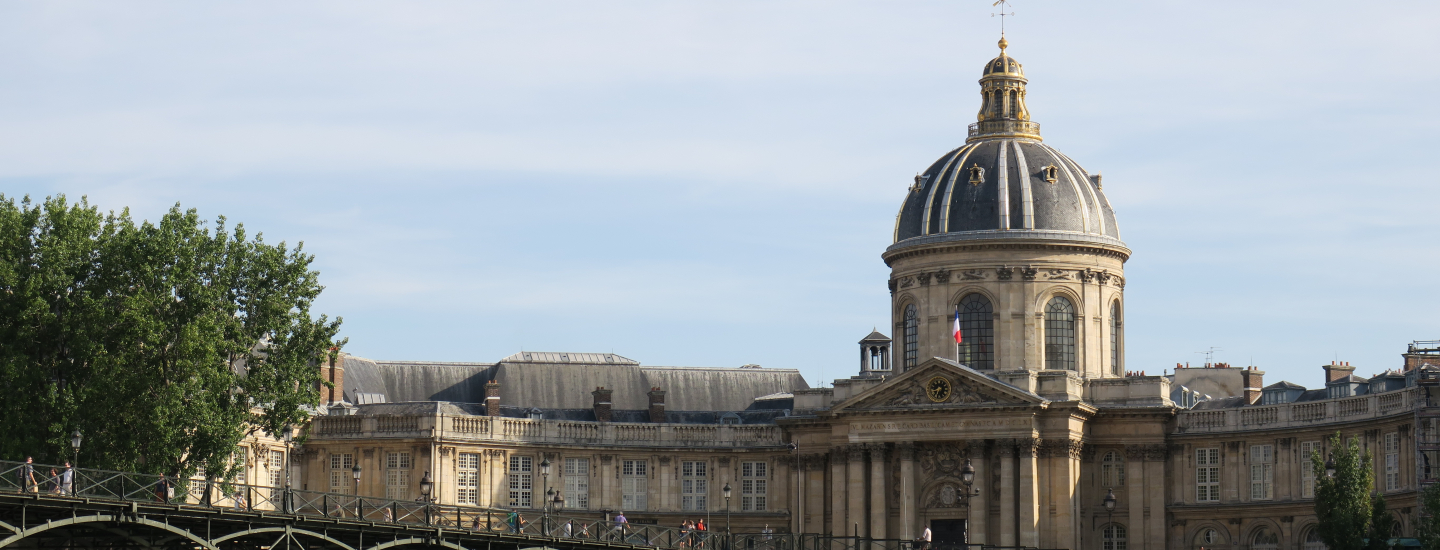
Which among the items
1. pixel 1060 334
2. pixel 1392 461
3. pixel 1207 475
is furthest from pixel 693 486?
pixel 1392 461

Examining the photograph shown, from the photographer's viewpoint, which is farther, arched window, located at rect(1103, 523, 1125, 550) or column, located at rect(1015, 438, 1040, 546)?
arched window, located at rect(1103, 523, 1125, 550)

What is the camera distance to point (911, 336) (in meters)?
108

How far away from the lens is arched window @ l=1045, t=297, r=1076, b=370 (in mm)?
104875

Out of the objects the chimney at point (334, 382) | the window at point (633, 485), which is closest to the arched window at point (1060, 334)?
the window at point (633, 485)

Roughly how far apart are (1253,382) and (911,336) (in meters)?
15.4

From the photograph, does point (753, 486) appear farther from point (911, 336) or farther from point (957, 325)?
point (957, 325)

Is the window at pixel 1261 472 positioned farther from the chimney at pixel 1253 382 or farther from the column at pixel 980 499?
the column at pixel 980 499

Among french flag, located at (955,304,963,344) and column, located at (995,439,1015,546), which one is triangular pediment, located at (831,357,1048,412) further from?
french flag, located at (955,304,963,344)

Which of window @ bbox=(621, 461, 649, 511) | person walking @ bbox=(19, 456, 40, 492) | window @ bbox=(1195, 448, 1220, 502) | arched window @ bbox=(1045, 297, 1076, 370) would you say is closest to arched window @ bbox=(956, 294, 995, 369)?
arched window @ bbox=(1045, 297, 1076, 370)

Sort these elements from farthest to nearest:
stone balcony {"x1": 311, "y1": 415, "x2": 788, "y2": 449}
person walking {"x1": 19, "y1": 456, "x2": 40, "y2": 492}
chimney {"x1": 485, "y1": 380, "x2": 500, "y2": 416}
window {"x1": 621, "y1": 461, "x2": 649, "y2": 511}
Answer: chimney {"x1": 485, "y1": 380, "x2": 500, "y2": 416}
window {"x1": 621, "y1": 461, "x2": 649, "y2": 511}
stone balcony {"x1": 311, "y1": 415, "x2": 788, "y2": 449}
person walking {"x1": 19, "y1": 456, "x2": 40, "y2": 492}

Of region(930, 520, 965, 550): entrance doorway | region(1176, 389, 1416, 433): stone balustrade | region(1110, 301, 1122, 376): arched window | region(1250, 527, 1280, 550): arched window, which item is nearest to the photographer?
region(1176, 389, 1416, 433): stone balustrade

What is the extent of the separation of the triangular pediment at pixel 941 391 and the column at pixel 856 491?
2122 millimetres

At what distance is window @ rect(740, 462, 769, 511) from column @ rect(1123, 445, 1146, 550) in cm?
1669

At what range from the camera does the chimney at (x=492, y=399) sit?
348 ft
